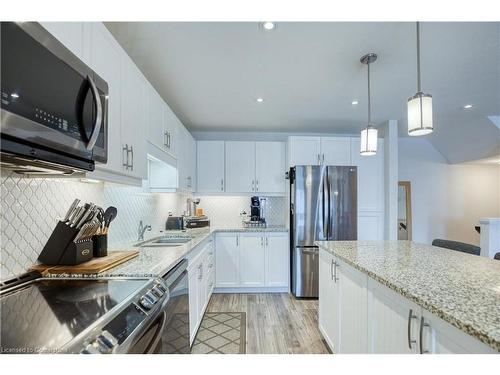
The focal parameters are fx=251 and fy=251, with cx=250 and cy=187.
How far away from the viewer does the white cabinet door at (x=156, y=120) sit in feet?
6.91

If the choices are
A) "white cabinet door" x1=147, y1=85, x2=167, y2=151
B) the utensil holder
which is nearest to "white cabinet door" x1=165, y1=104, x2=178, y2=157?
"white cabinet door" x1=147, y1=85, x2=167, y2=151

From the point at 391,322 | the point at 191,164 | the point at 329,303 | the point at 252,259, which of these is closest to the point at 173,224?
the point at 191,164

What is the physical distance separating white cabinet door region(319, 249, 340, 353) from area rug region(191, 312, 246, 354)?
2.40ft

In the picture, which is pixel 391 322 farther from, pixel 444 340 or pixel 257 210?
pixel 257 210

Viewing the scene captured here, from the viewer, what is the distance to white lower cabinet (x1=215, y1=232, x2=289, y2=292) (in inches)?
141

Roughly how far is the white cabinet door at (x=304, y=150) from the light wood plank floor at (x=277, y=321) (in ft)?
6.25

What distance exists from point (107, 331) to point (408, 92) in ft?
10.8

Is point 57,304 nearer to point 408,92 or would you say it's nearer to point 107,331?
point 107,331

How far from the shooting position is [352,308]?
5.37ft

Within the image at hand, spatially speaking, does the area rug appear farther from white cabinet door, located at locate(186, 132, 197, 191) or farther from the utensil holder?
white cabinet door, located at locate(186, 132, 197, 191)

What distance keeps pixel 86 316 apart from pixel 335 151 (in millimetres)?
3546

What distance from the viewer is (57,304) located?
3.24 feet

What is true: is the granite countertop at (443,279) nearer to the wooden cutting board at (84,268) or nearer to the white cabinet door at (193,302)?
the white cabinet door at (193,302)
